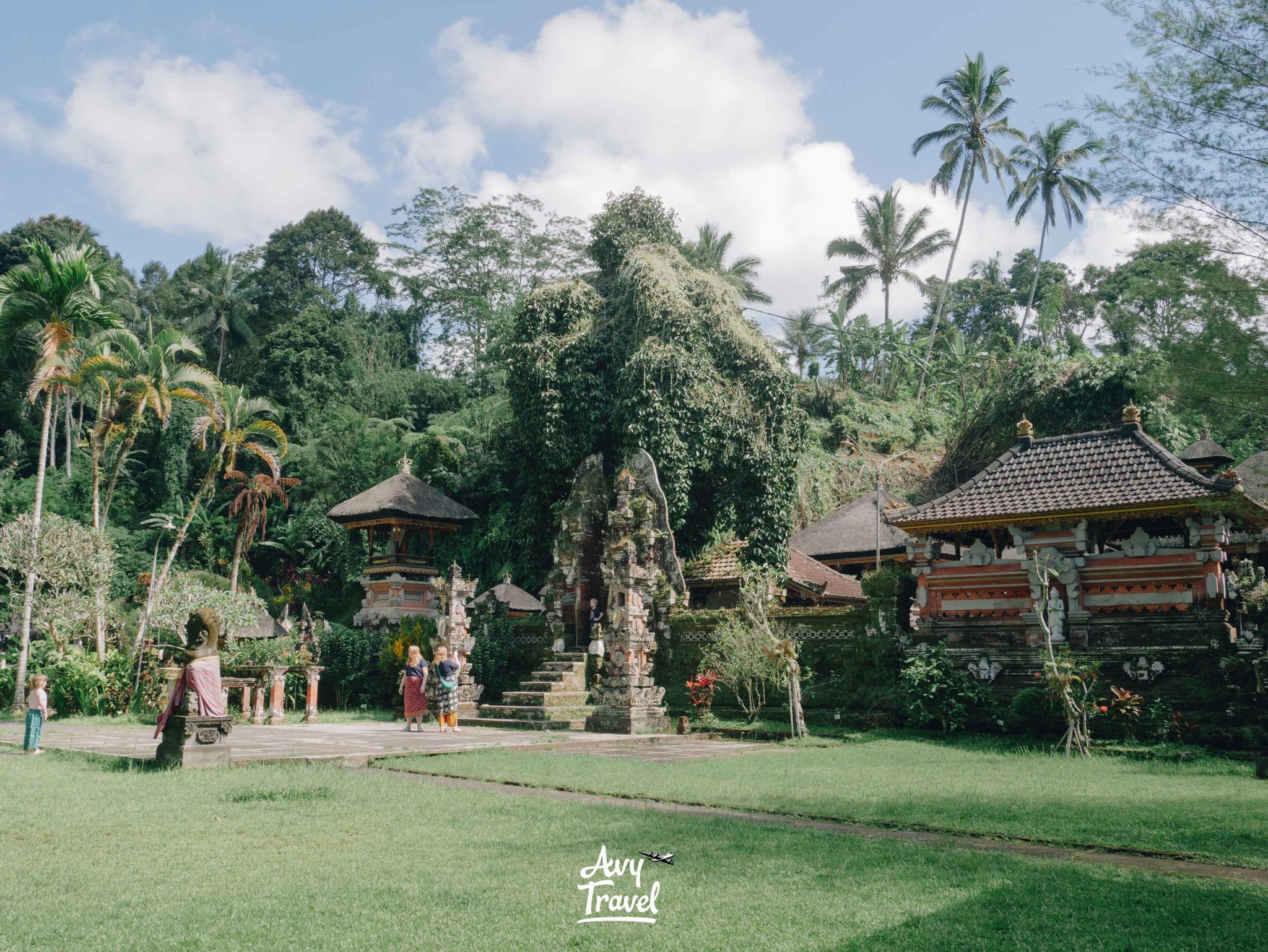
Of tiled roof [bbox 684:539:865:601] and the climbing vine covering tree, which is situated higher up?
the climbing vine covering tree

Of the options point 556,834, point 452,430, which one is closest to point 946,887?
point 556,834

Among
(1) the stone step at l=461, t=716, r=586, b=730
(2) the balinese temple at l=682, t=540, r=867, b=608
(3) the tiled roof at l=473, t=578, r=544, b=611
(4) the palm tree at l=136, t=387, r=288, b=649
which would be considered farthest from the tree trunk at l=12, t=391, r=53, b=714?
(2) the balinese temple at l=682, t=540, r=867, b=608

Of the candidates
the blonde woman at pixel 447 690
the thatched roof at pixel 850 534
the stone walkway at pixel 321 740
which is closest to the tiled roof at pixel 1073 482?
the stone walkway at pixel 321 740

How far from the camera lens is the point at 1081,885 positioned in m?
5.48

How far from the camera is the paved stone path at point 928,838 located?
596 cm

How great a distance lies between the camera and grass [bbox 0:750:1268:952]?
4488 millimetres

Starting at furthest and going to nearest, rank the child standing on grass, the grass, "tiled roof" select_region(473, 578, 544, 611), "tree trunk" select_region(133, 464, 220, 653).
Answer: "tiled roof" select_region(473, 578, 544, 611), "tree trunk" select_region(133, 464, 220, 653), the child standing on grass, the grass

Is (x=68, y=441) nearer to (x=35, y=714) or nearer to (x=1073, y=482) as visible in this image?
Result: (x=35, y=714)

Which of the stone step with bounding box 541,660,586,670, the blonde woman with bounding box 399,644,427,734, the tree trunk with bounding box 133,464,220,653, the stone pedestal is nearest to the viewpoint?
the stone pedestal

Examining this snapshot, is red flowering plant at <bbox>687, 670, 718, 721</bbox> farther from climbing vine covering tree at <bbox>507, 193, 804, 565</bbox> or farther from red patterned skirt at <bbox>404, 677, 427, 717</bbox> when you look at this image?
red patterned skirt at <bbox>404, 677, 427, 717</bbox>

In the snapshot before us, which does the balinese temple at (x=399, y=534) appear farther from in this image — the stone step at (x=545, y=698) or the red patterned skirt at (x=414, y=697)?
the red patterned skirt at (x=414, y=697)

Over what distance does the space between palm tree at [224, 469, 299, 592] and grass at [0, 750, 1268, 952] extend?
23323 mm

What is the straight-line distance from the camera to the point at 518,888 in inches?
208

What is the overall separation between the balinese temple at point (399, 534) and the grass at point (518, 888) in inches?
669
